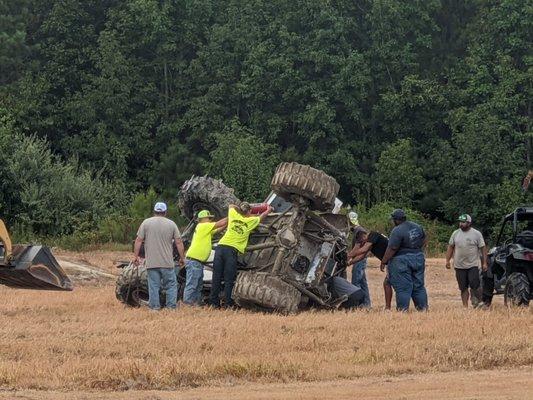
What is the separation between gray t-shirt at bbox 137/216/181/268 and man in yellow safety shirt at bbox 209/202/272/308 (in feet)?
2.15

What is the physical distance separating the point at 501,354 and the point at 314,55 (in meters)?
44.0

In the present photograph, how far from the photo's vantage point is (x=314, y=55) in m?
56.1

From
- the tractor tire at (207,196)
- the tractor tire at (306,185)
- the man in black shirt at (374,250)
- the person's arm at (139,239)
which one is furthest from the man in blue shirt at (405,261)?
the person's arm at (139,239)

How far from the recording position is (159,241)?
1780 centimetres

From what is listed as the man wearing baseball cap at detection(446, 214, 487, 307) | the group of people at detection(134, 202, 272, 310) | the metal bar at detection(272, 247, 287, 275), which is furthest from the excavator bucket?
the man wearing baseball cap at detection(446, 214, 487, 307)

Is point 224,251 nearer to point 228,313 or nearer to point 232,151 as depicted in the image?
point 228,313

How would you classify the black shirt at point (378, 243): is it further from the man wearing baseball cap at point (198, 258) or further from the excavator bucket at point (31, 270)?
the excavator bucket at point (31, 270)

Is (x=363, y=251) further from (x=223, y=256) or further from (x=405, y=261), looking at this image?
(x=223, y=256)

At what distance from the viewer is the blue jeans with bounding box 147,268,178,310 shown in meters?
17.7

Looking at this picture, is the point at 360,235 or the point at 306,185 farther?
the point at 360,235

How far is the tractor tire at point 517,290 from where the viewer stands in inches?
735

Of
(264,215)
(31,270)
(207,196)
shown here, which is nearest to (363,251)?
(264,215)

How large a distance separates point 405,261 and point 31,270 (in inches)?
210

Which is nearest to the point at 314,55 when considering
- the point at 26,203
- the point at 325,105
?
the point at 325,105
